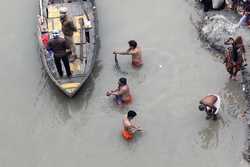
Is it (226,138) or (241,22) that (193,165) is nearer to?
(226,138)

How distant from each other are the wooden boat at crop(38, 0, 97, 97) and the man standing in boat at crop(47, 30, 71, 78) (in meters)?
0.32

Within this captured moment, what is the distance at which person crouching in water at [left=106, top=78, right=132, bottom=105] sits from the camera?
13578 mm

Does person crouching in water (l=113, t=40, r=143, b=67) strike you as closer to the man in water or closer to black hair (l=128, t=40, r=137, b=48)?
black hair (l=128, t=40, r=137, b=48)

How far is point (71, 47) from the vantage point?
1470cm

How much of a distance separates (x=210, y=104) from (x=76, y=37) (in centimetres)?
467

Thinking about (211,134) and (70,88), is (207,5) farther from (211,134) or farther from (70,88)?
(70,88)

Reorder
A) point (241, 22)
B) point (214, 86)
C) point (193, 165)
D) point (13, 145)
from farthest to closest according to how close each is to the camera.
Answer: point (241, 22) → point (214, 86) → point (13, 145) → point (193, 165)

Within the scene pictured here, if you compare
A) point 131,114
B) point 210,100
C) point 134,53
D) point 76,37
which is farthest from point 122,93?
point 76,37

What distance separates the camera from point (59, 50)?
1372 centimetres

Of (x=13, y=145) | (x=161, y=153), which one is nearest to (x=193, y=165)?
(x=161, y=153)

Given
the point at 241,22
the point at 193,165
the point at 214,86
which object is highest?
the point at 241,22

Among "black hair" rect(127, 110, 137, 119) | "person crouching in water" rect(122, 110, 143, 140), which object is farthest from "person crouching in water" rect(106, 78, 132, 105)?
"black hair" rect(127, 110, 137, 119)

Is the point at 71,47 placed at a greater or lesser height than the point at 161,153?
greater

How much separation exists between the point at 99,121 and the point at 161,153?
1917mm
